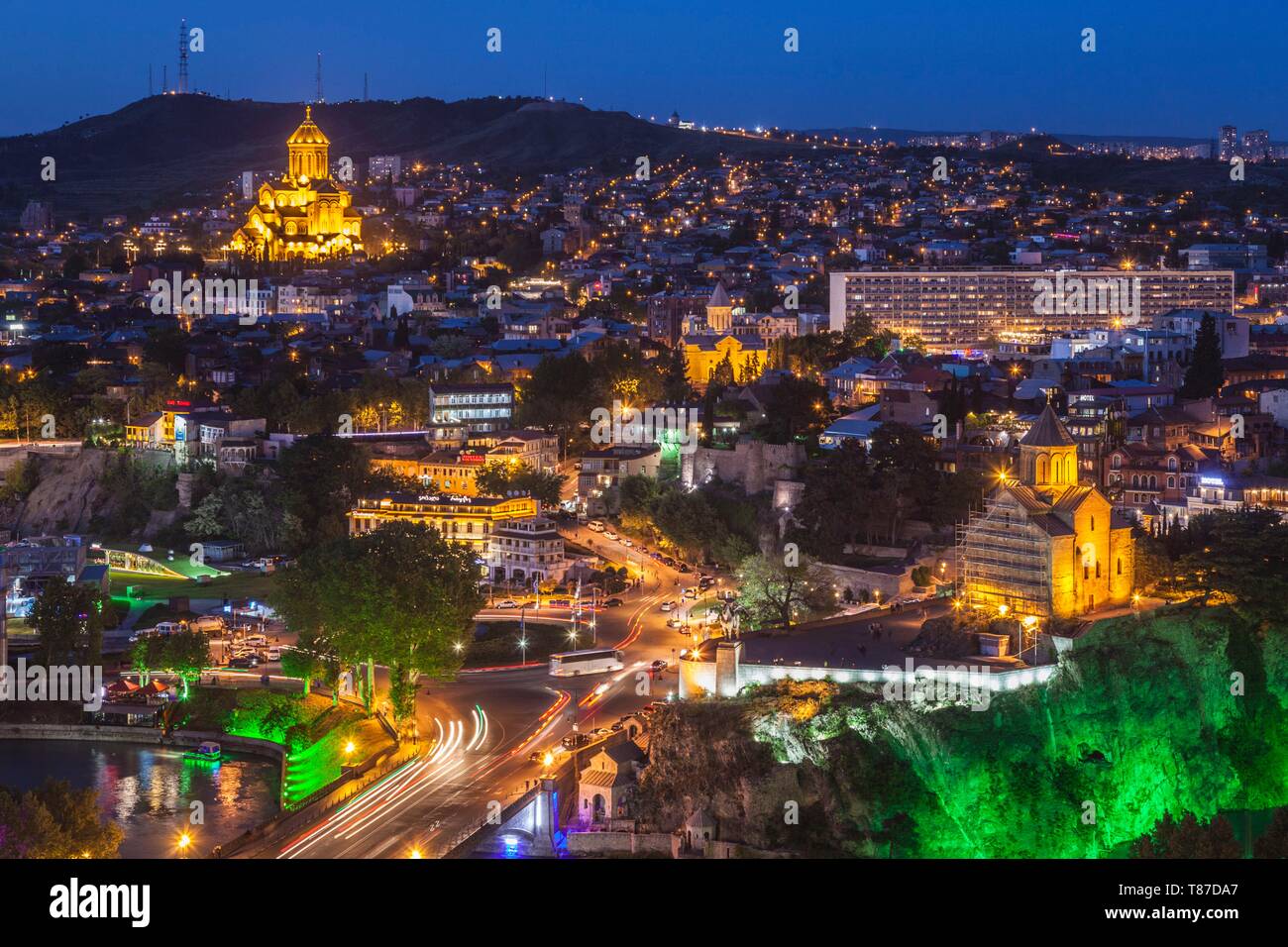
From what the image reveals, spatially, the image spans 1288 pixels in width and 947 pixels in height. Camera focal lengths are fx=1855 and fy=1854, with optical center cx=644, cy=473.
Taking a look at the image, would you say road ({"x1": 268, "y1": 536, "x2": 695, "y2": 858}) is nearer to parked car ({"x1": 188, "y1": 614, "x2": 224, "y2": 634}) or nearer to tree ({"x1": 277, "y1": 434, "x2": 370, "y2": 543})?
parked car ({"x1": 188, "y1": 614, "x2": 224, "y2": 634})

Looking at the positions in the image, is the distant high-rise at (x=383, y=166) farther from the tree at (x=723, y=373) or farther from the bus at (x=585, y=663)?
the bus at (x=585, y=663)

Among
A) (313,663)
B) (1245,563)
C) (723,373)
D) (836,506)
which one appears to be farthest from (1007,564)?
(723,373)

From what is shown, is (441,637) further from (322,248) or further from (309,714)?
(322,248)

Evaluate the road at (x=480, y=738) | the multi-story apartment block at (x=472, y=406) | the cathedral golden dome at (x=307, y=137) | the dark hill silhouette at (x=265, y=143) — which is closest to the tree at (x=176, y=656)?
the road at (x=480, y=738)

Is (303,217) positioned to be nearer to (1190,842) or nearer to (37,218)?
(37,218)
